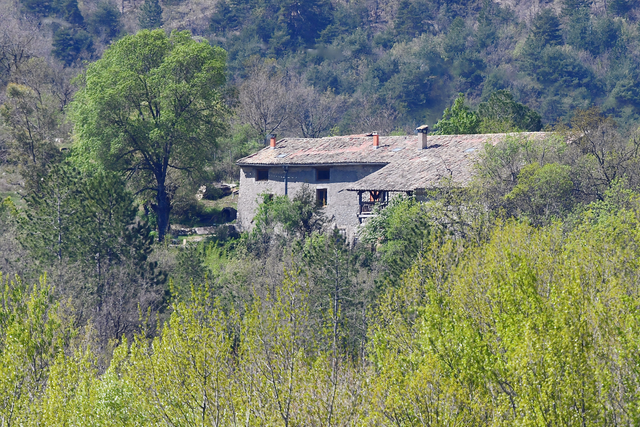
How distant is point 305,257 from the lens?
32750mm

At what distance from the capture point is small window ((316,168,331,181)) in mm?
45344

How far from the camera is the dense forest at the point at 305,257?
1424 centimetres

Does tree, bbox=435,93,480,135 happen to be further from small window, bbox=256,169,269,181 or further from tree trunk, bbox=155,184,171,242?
tree trunk, bbox=155,184,171,242

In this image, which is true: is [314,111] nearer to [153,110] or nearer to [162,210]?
[153,110]

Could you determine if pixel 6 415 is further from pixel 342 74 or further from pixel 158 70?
pixel 342 74

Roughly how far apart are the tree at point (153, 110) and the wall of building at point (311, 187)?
3089mm

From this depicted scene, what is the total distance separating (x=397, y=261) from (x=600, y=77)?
69014 mm

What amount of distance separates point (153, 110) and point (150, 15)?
69258 millimetres

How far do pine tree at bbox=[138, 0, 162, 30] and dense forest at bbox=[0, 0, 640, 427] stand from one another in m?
19.9

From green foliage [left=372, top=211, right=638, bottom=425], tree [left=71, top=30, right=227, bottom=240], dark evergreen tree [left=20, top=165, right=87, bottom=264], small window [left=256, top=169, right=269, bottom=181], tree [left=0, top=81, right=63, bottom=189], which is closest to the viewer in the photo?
green foliage [left=372, top=211, right=638, bottom=425]

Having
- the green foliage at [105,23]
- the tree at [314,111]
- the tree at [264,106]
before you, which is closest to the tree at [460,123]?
the tree at [264,106]

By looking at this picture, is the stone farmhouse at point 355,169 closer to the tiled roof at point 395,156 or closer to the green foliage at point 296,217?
the tiled roof at point 395,156

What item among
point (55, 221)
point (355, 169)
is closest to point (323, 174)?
point (355, 169)

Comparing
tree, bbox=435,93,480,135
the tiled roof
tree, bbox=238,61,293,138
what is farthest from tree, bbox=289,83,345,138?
the tiled roof
